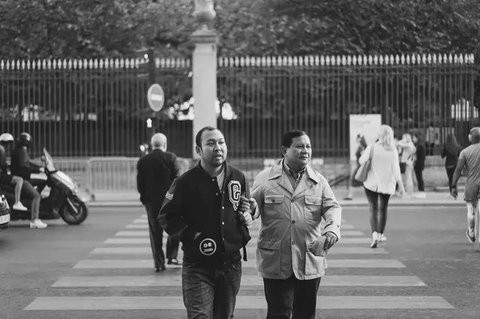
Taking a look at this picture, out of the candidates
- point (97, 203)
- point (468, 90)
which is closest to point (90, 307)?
point (97, 203)

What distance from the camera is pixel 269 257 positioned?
5949 mm

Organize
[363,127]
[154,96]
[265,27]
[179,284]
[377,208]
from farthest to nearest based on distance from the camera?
[265,27] < [363,127] < [154,96] < [377,208] < [179,284]

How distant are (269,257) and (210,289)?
0.51 m

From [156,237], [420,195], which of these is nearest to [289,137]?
[156,237]

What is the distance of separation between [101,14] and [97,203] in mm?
12452

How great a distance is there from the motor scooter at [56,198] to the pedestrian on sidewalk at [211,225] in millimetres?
9700

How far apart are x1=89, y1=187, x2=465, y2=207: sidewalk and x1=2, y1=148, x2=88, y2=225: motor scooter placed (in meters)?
4.35

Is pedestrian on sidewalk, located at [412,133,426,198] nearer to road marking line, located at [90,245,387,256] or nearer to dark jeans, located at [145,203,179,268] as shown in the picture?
road marking line, located at [90,245,387,256]

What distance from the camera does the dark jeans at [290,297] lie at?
5.90 meters

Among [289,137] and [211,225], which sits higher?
[289,137]

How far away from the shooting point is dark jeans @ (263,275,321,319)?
5902 mm

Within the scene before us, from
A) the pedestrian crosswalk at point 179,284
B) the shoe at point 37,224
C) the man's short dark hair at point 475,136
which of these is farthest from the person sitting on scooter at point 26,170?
the man's short dark hair at point 475,136

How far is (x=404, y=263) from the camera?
1073 cm

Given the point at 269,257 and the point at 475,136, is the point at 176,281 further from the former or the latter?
the point at 475,136
